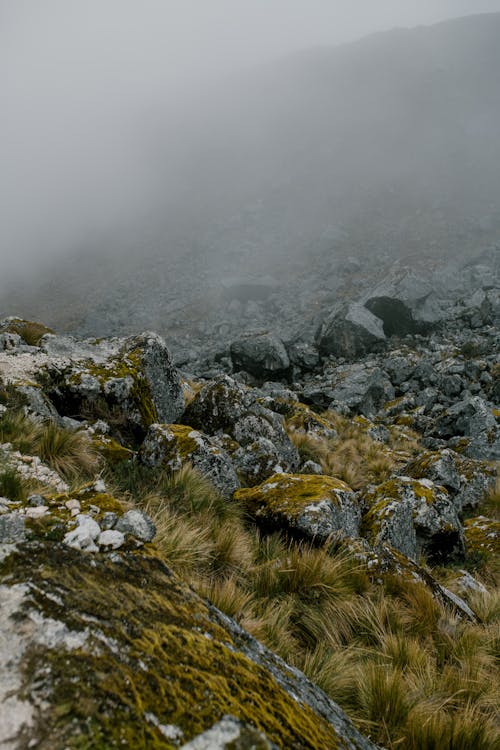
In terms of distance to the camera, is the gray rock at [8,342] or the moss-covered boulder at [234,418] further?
the moss-covered boulder at [234,418]

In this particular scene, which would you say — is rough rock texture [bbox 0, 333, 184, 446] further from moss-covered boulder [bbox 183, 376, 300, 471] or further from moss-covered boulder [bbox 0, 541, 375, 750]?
moss-covered boulder [bbox 0, 541, 375, 750]

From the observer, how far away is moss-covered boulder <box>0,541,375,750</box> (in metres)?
1.27

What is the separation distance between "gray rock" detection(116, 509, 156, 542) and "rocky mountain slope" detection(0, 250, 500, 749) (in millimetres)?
18

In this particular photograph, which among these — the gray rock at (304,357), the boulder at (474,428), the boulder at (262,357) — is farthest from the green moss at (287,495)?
the gray rock at (304,357)

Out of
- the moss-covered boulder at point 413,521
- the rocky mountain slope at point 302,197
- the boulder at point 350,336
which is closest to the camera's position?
the moss-covered boulder at point 413,521

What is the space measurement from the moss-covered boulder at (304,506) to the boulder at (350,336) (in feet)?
73.0

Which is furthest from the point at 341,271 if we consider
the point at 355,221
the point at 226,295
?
the point at 355,221

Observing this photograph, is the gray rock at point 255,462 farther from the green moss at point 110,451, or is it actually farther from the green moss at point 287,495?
the green moss at point 110,451

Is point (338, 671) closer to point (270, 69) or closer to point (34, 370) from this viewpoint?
point (34, 370)

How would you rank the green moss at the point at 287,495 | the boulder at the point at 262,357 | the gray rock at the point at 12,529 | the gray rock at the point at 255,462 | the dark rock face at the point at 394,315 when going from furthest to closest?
1. the dark rock face at the point at 394,315
2. the boulder at the point at 262,357
3. the gray rock at the point at 255,462
4. the green moss at the point at 287,495
5. the gray rock at the point at 12,529

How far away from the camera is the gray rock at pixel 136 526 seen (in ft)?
8.14

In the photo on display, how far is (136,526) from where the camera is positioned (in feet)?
8.27

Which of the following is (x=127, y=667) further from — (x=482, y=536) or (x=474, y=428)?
(x=474, y=428)

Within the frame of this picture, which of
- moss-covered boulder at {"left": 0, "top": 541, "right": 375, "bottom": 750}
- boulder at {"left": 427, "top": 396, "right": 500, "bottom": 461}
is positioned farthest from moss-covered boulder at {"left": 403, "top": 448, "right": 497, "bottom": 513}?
moss-covered boulder at {"left": 0, "top": 541, "right": 375, "bottom": 750}
